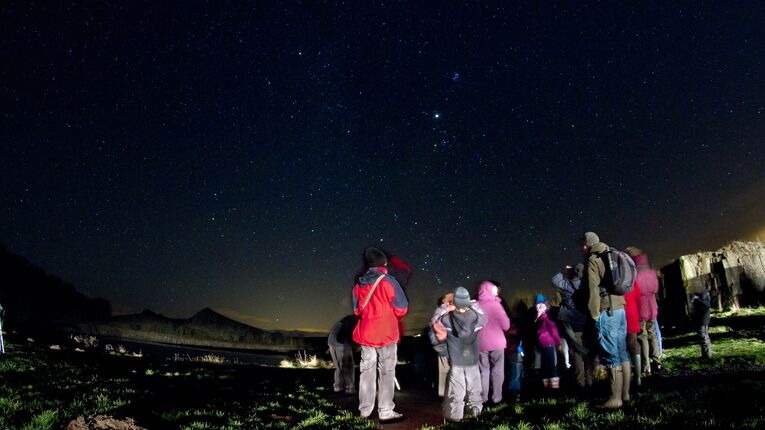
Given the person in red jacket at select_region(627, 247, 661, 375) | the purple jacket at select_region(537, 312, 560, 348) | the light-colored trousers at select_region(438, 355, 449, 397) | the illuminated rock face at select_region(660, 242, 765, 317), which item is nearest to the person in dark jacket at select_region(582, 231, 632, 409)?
the purple jacket at select_region(537, 312, 560, 348)

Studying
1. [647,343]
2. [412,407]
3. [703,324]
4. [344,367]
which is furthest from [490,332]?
[703,324]

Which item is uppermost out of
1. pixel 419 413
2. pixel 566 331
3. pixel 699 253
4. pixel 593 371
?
pixel 699 253

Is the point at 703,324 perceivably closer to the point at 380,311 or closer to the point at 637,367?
the point at 637,367

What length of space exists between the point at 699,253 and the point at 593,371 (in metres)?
26.2

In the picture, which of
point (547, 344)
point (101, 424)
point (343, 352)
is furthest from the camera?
point (343, 352)

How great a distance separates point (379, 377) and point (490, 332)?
2.24 meters

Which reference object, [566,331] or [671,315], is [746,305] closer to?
[671,315]

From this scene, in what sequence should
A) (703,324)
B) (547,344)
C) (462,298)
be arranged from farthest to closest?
(703,324), (547,344), (462,298)

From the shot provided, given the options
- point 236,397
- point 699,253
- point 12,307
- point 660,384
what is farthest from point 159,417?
point 12,307

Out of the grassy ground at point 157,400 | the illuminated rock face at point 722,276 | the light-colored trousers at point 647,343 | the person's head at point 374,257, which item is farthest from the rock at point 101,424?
the illuminated rock face at point 722,276

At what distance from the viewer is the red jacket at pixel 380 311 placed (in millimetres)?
7423

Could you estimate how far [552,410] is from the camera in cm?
655

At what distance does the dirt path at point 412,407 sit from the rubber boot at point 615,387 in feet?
8.38

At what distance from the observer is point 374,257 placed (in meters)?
7.70
